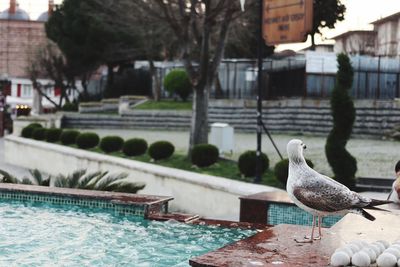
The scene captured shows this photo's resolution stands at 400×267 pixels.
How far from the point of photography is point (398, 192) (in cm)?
806

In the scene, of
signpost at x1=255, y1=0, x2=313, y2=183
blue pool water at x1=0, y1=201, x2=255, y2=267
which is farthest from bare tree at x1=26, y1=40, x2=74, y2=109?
blue pool water at x1=0, y1=201, x2=255, y2=267

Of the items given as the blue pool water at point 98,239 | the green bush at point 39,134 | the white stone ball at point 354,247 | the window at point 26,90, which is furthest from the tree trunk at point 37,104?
the white stone ball at point 354,247

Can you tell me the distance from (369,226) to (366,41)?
4845 centimetres

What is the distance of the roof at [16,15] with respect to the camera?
2478 inches

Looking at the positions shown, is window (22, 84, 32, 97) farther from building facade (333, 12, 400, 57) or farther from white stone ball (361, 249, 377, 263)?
white stone ball (361, 249, 377, 263)

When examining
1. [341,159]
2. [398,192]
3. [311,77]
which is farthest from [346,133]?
[311,77]

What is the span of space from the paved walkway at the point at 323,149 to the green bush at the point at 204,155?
6.00 ft

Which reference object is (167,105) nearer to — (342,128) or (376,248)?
(342,128)

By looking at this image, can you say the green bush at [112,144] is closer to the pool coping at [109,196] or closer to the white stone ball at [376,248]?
the pool coping at [109,196]

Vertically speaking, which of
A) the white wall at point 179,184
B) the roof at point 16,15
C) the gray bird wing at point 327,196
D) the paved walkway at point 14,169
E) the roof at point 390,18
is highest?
the roof at point 16,15

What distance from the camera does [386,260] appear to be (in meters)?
4.34

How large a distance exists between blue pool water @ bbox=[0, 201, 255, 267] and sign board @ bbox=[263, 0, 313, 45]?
5136mm

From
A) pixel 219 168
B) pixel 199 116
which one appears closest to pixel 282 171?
pixel 219 168

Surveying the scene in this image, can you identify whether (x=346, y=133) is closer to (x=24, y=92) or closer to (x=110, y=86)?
(x=110, y=86)
